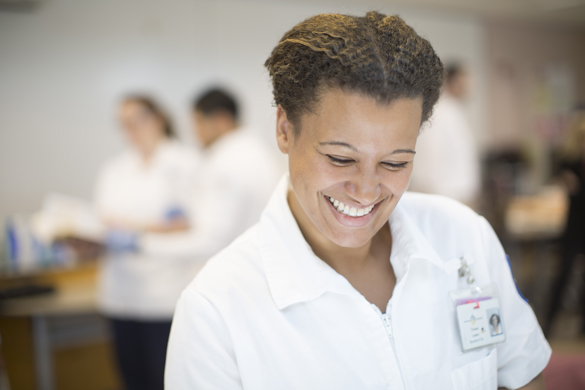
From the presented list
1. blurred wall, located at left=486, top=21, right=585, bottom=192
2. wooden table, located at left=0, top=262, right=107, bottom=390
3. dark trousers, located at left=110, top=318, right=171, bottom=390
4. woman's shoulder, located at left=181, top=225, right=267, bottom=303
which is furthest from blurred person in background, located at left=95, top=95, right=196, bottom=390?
blurred wall, located at left=486, top=21, right=585, bottom=192

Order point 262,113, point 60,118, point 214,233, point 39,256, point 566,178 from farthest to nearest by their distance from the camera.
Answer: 1. point 262,113
2. point 60,118
3. point 566,178
4. point 39,256
5. point 214,233

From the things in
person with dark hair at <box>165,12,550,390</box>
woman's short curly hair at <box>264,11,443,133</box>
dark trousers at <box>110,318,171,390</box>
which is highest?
woman's short curly hair at <box>264,11,443,133</box>

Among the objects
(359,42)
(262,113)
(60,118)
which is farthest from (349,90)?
(262,113)

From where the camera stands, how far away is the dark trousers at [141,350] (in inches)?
88.4

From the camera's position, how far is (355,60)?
2.52 feet

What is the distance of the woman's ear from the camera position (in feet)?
2.95

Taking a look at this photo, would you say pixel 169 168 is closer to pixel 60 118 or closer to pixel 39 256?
pixel 39 256

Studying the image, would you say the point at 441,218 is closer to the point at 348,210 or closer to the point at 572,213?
the point at 348,210

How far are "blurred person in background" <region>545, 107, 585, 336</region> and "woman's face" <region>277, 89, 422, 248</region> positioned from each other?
3.01 meters

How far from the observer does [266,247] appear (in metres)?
0.92

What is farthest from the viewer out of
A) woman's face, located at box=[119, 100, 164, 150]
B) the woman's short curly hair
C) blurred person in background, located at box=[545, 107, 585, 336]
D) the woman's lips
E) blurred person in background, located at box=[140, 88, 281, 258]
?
blurred person in background, located at box=[545, 107, 585, 336]

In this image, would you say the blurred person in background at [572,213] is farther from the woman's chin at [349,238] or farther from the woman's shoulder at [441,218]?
the woman's chin at [349,238]

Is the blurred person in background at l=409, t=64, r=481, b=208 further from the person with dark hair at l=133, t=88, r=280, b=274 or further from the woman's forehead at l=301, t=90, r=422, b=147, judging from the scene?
the woman's forehead at l=301, t=90, r=422, b=147

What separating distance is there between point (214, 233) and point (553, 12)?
5.60 m
